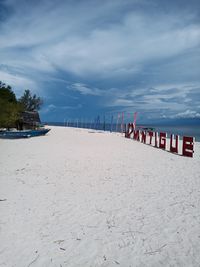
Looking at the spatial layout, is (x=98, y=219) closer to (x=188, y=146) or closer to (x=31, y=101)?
(x=188, y=146)

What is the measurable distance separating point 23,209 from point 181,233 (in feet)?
12.5

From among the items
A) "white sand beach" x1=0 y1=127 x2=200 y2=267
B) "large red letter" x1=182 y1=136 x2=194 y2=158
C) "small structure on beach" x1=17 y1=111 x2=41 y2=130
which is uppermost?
"small structure on beach" x1=17 y1=111 x2=41 y2=130

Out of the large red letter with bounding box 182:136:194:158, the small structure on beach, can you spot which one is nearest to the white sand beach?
the large red letter with bounding box 182:136:194:158

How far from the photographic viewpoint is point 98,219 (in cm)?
538

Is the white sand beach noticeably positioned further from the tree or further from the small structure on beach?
the tree

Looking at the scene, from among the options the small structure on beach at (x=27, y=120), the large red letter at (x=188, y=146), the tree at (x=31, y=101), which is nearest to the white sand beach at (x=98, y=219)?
the large red letter at (x=188, y=146)

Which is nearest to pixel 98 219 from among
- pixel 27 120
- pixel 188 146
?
pixel 188 146

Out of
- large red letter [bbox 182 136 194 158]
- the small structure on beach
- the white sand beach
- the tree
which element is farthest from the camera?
the tree

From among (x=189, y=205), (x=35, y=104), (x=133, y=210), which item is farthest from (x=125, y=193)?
(x=35, y=104)

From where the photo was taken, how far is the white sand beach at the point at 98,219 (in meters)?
3.99

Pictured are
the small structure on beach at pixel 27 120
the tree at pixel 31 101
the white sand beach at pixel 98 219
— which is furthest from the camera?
the tree at pixel 31 101

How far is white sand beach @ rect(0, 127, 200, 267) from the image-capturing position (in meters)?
3.99

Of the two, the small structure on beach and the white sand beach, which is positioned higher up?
the small structure on beach

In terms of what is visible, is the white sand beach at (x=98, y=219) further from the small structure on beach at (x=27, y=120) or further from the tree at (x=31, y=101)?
the tree at (x=31, y=101)
